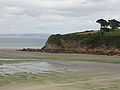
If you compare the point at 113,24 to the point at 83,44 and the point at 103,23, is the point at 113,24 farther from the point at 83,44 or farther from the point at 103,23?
the point at 83,44

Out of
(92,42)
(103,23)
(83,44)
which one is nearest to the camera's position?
(92,42)

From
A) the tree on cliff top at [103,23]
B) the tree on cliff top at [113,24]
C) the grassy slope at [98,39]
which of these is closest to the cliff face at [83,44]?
the grassy slope at [98,39]

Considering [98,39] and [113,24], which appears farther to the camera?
[113,24]

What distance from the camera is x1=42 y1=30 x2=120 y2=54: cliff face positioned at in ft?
220

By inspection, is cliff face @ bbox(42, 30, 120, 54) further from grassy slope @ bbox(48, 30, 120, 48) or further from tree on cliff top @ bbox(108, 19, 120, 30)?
tree on cliff top @ bbox(108, 19, 120, 30)

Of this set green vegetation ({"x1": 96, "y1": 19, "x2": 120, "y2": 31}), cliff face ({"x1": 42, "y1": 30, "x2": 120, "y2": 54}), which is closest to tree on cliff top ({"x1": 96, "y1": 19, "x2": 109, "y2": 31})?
green vegetation ({"x1": 96, "y1": 19, "x2": 120, "y2": 31})

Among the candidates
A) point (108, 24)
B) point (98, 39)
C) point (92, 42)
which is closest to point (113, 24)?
point (108, 24)

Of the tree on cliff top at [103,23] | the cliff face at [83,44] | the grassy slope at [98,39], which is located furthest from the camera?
the tree on cliff top at [103,23]

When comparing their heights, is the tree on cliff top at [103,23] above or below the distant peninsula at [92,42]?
above

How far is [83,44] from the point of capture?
2862 inches

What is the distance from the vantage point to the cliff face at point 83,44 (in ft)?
220

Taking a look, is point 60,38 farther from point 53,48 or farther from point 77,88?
point 77,88

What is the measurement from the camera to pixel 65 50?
75.2 metres

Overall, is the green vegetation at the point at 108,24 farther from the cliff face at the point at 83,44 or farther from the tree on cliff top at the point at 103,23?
the cliff face at the point at 83,44
